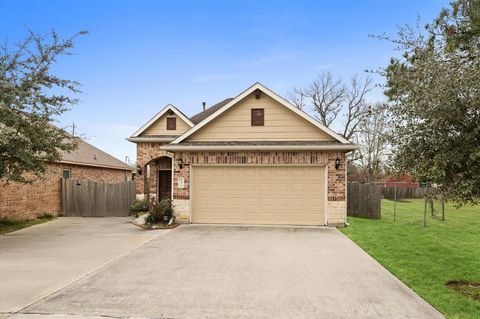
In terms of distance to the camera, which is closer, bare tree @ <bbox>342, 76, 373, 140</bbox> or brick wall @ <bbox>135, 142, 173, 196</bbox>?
brick wall @ <bbox>135, 142, 173, 196</bbox>

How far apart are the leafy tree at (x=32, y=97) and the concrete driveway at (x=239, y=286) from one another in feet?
16.7

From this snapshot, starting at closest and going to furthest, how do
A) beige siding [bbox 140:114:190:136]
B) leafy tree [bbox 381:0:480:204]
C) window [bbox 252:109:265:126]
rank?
leafy tree [bbox 381:0:480:204]
window [bbox 252:109:265:126]
beige siding [bbox 140:114:190:136]

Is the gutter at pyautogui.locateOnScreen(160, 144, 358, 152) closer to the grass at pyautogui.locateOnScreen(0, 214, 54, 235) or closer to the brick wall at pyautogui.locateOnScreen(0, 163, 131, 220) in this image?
the brick wall at pyautogui.locateOnScreen(0, 163, 131, 220)

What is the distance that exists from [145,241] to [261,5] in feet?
38.4

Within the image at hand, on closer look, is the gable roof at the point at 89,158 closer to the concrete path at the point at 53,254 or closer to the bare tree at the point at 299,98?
the concrete path at the point at 53,254

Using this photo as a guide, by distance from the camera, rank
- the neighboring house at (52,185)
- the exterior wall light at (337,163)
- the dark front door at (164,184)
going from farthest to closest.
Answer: the dark front door at (164,184) < the neighboring house at (52,185) < the exterior wall light at (337,163)

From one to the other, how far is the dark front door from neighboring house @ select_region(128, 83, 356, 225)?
13.0 ft

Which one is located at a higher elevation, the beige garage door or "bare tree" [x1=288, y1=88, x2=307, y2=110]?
"bare tree" [x1=288, y1=88, x2=307, y2=110]

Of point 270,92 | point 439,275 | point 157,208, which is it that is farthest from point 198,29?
point 439,275

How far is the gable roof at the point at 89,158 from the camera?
751 inches

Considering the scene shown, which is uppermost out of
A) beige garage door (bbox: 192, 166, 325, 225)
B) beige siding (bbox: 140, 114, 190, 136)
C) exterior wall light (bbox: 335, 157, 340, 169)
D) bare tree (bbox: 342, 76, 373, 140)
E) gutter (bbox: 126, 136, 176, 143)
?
bare tree (bbox: 342, 76, 373, 140)

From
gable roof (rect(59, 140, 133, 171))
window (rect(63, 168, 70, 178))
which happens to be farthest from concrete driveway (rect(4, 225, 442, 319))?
gable roof (rect(59, 140, 133, 171))

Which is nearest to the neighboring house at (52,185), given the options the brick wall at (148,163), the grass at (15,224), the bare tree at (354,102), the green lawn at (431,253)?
the grass at (15,224)

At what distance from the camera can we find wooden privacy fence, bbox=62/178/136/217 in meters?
17.8
